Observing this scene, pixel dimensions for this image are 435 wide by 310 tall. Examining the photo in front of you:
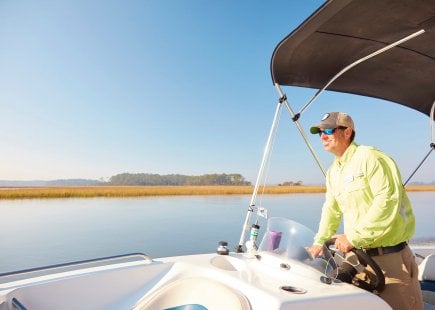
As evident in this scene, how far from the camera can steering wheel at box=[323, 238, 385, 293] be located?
5.13ft

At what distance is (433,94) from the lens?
3.25m

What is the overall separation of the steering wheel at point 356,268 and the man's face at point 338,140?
0.50 metres

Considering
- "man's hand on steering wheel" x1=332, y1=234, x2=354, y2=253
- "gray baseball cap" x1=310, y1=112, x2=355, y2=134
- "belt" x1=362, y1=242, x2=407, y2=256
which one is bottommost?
"belt" x1=362, y1=242, x2=407, y2=256

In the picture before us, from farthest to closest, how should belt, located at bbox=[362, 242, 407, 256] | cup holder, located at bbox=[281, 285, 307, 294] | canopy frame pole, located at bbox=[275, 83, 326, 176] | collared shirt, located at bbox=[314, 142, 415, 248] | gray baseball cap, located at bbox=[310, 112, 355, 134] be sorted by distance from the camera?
canopy frame pole, located at bbox=[275, 83, 326, 176], gray baseball cap, located at bbox=[310, 112, 355, 134], belt, located at bbox=[362, 242, 407, 256], collared shirt, located at bbox=[314, 142, 415, 248], cup holder, located at bbox=[281, 285, 307, 294]

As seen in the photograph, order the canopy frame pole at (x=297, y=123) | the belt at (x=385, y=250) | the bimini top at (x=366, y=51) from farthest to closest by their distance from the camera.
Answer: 1. the canopy frame pole at (x=297, y=123)
2. the bimini top at (x=366, y=51)
3. the belt at (x=385, y=250)

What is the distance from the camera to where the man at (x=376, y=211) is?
153 cm

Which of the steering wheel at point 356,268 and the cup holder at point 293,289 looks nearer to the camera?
the cup holder at point 293,289

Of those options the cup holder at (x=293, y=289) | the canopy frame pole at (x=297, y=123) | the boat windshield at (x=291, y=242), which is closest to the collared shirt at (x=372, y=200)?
the boat windshield at (x=291, y=242)

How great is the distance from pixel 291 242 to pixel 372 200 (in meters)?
0.48

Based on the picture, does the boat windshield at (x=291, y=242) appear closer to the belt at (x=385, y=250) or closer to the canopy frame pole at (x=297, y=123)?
the belt at (x=385, y=250)

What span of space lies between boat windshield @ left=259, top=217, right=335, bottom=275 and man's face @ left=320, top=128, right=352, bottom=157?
474 millimetres

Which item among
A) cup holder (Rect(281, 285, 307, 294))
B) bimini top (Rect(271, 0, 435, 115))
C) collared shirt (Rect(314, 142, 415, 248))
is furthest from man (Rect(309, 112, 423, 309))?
bimini top (Rect(271, 0, 435, 115))

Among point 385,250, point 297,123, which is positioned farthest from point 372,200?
point 297,123

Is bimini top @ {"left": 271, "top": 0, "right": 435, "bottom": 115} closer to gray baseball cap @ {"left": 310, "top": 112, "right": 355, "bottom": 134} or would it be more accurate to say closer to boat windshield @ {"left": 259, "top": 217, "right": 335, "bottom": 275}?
gray baseball cap @ {"left": 310, "top": 112, "right": 355, "bottom": 134}
